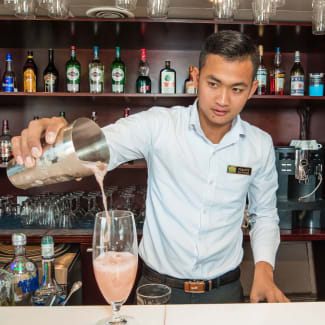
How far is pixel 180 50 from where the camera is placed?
116 inches

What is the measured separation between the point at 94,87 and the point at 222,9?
1363mm

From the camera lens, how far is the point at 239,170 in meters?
1.60

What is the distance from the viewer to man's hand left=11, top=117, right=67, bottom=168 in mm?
871

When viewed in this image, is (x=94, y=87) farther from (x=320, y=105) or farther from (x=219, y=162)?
(x=320, y=105)

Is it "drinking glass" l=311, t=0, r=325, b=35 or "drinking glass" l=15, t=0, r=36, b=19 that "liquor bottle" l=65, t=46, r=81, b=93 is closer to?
"drinking glass" l=15, t=0, r=36, b=19

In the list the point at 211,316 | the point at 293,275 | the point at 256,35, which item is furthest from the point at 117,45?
the point at 211,316

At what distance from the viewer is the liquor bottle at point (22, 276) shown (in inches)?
47.1

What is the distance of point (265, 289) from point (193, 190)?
487mm

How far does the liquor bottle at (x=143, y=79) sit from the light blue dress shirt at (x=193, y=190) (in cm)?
120

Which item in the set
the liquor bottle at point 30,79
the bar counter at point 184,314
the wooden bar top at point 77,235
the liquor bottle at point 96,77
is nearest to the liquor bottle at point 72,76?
the liquor bottle at point 96,77

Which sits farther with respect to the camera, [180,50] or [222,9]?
[180,50]

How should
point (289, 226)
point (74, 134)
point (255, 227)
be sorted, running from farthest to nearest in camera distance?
point (289, 226) < point (255, 227) < point (74, 134)

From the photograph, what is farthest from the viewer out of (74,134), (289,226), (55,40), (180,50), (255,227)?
(180,50)

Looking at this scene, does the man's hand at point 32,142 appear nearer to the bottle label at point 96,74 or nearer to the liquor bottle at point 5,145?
the bottle label at point 96,74
